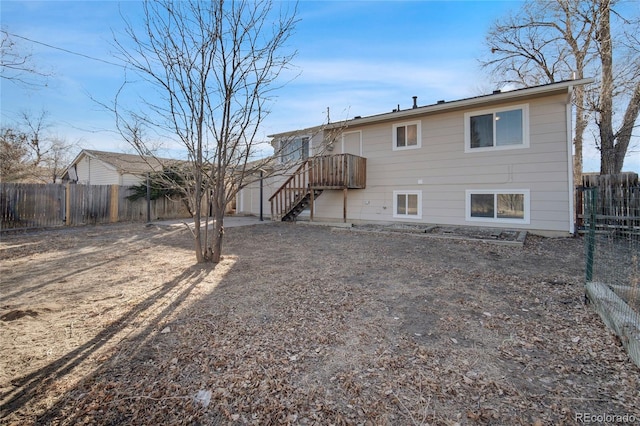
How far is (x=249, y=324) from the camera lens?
314 cm

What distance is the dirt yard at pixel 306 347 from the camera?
1.93m

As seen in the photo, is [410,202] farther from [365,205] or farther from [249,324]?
[249,324]

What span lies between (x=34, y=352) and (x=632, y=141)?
52.7 feet

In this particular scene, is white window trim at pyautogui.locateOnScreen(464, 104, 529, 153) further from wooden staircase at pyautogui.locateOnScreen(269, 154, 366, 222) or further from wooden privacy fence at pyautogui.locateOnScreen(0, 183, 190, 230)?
wooden privacy fence at pyautogui.locateOnScreen(0, 183, 190, 230)

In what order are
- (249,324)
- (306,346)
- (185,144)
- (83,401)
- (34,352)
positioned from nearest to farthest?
(83,401) → (34,352) → (306,346) → (249,324) → (185,144)

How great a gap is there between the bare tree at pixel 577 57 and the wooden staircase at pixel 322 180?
706 cm

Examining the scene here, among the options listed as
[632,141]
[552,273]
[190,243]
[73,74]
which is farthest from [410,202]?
[73,74]

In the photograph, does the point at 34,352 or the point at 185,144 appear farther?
the point at 185,144

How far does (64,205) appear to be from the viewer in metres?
11.4

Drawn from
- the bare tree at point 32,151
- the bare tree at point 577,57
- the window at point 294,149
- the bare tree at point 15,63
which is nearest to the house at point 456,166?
the window at point 294,149

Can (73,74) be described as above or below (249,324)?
above

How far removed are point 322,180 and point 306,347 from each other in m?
8.99

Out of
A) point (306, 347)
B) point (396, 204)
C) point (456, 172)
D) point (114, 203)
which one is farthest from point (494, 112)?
point (114, 203)

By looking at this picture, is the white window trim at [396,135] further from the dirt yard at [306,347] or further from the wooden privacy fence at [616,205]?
the wooden privacy fence at [616,205]
